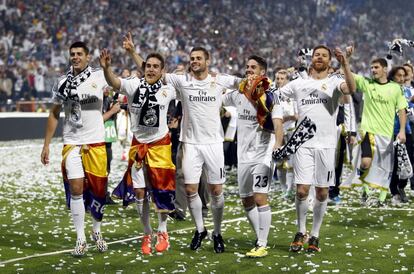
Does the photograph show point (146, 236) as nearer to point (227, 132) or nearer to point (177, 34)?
point (227, 132)

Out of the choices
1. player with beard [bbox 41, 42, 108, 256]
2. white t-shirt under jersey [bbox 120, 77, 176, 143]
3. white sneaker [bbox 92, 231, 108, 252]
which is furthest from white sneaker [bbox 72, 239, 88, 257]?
white t-shirt under jersey [bbox 120, 77, 176, 143]

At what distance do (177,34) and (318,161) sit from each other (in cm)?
3565

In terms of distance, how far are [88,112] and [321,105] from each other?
2564mm

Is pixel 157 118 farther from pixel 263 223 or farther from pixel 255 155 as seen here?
pixel 263 223

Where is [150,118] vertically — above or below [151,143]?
above


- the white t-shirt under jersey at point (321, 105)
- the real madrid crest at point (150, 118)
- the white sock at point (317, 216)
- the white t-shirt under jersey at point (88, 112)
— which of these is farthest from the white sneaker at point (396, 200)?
the white t-shirt under jersey at point (88, 112)

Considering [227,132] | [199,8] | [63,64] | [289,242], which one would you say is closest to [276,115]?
[289,242]

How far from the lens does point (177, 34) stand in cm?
4638

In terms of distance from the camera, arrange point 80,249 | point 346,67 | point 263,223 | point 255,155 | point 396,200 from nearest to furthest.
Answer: point 346,67, point 80,249, point 263,223, point 255,155, point 396,200

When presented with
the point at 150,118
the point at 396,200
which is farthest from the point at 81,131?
the point at 396,200

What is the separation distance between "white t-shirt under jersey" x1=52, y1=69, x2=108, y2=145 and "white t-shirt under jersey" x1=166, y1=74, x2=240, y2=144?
0.80 meters

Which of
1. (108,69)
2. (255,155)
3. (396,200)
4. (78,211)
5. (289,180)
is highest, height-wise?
(108,69)

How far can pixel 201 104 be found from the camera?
1102 centimetres

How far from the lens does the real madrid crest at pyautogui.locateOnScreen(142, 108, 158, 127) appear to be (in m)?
11.0
